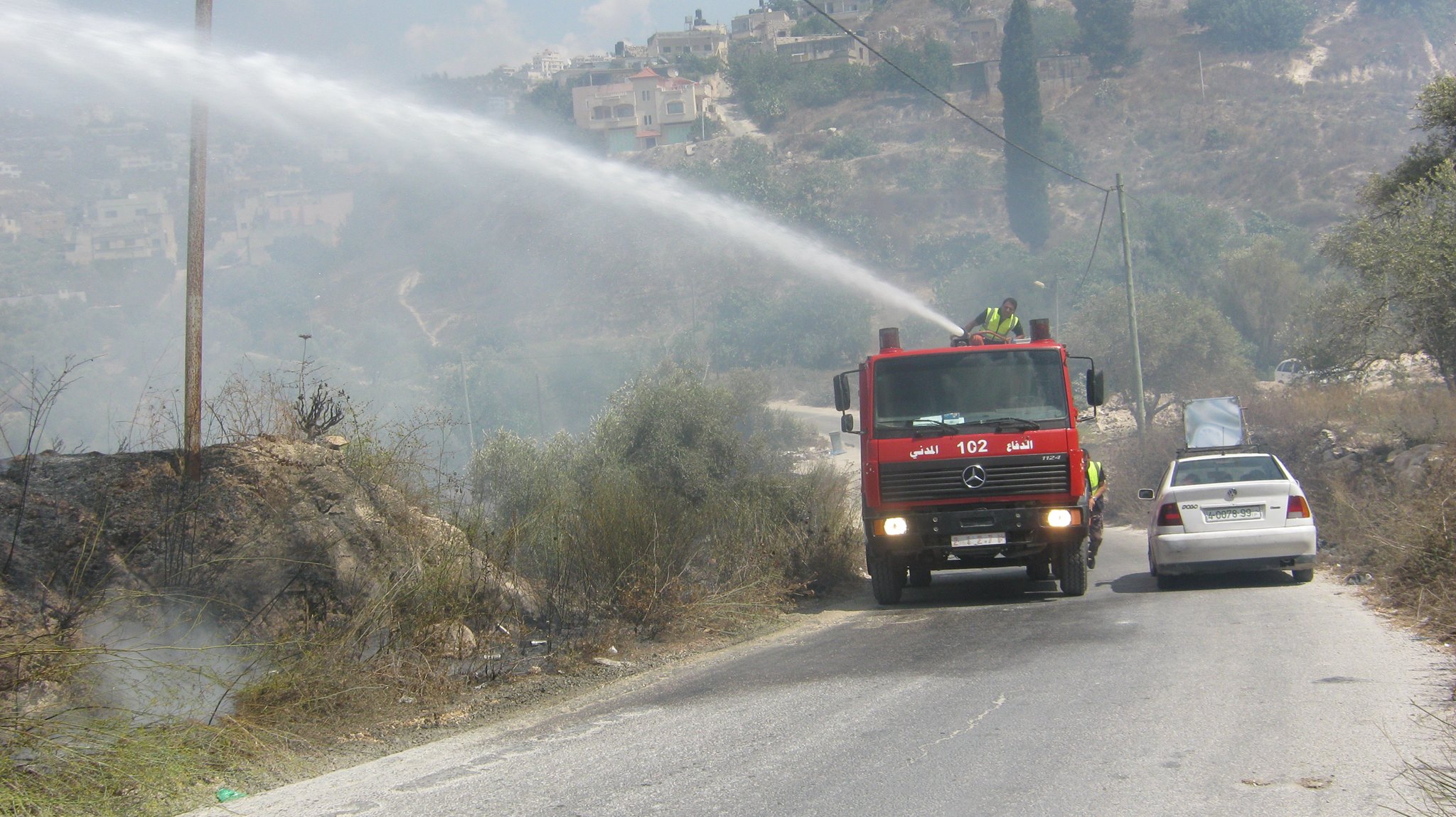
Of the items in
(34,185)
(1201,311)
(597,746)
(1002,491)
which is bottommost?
(597,746)

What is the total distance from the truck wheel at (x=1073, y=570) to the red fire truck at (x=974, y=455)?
0.05 metres

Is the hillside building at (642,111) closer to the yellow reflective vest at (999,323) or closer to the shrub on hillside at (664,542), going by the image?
the shrub on hillside at (664,542)

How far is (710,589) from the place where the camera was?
38.6 ft

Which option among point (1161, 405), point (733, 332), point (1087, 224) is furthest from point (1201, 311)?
Result: point (1087, 224)

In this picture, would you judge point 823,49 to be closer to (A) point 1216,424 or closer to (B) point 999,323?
(A) point 1216,424

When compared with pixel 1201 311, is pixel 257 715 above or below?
below

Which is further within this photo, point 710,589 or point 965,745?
point 710,589

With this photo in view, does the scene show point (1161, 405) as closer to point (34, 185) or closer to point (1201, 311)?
point (1201, 311)

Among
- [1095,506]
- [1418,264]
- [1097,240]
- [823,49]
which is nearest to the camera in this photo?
[1095,506]

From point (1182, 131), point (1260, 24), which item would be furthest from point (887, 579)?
point (1260, 24)

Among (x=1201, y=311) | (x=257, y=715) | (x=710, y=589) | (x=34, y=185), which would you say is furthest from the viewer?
(x=1201, y=311)

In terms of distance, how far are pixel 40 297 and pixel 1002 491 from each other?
4027 centimetres

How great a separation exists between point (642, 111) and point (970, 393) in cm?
12928

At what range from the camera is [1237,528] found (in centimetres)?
1291
